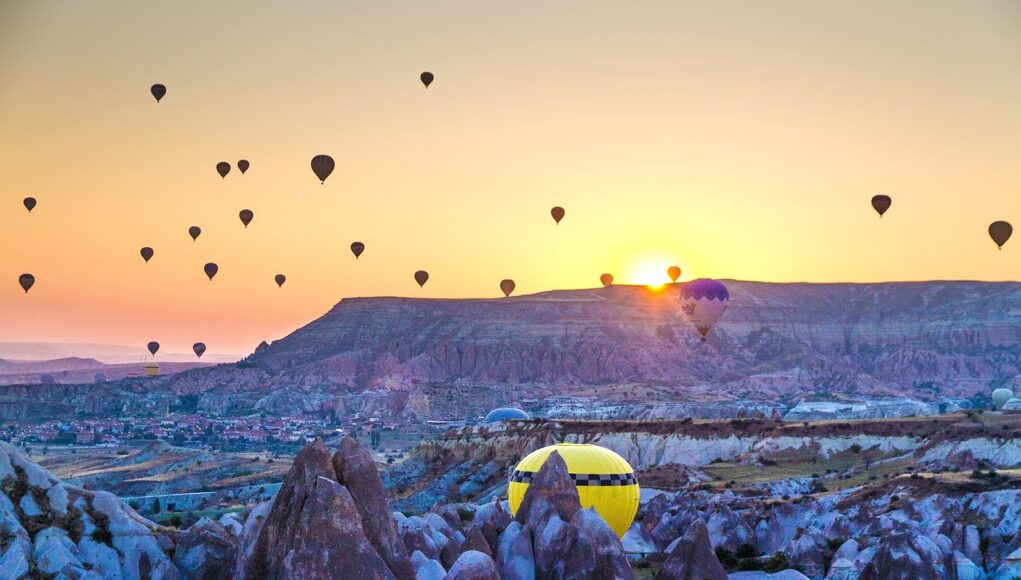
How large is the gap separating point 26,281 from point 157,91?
102 ft

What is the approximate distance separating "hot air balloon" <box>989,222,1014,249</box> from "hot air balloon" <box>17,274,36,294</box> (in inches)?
2674

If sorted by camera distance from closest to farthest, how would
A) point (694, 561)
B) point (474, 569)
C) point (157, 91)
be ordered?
1. point (474, 569)
2. point (694, 561)
3. point (157, 91)

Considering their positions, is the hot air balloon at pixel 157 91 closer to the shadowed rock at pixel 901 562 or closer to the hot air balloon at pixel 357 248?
the hot air balloon at pixel 357 248

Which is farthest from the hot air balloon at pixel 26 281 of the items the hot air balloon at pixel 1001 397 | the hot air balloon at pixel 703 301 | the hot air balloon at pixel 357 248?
the hot air balloon at pixel 1001 397

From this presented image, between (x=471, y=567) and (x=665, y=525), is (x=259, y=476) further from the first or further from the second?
(x=471, y=567)

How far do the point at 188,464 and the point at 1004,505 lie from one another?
4341 inches

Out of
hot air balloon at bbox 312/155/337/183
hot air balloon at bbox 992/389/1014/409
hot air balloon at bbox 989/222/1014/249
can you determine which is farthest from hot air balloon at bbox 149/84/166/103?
hot air balloon at bbox 992/389/1014/409

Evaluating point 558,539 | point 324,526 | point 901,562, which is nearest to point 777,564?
point 901,562

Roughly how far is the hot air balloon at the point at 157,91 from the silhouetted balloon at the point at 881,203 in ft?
147

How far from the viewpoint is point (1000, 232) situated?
8281cm

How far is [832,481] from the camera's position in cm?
9275

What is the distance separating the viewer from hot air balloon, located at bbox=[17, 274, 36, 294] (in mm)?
98562

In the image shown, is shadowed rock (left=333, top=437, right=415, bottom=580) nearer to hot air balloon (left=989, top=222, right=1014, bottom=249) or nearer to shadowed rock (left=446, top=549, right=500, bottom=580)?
shadowed rock (left=446, top=549, right=500, bottom=580)

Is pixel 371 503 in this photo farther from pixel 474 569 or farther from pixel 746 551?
pixel 746 551
